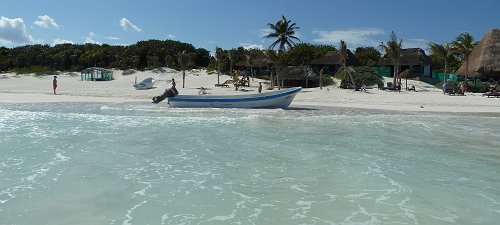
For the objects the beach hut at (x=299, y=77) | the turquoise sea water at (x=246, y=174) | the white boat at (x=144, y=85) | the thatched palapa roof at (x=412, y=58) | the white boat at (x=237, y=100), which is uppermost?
the thatched palapa roof at (x=412, y=58)

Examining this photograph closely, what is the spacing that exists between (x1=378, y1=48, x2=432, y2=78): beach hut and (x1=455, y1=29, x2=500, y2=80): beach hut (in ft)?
12.6

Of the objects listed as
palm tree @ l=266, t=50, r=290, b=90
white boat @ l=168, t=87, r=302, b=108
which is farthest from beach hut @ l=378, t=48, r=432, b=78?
white boat @ l=168, t=87, r=302, b=108

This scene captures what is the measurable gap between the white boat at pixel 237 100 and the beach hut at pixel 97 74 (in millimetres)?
29838

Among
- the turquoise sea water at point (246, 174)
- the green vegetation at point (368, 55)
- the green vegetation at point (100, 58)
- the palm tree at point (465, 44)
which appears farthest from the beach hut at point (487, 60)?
the green vegetation at point (100, 58)

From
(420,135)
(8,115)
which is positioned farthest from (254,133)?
(8,115)

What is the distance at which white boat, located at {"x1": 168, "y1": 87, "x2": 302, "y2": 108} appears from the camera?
2297 cm

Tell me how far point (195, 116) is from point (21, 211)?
13.6 m

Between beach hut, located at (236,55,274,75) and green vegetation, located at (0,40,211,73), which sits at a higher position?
green vegetation, located at (0,40,211,73)

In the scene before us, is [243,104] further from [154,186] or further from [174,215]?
[174,215]

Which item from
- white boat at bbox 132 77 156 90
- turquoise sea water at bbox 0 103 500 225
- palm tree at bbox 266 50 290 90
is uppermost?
palm tree at bbox 266 50 290 90

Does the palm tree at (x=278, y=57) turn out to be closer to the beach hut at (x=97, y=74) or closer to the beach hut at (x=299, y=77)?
the beach hut at (x=299, y=77)

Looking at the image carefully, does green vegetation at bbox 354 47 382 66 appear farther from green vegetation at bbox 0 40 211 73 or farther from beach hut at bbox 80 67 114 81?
beach hut at bbox 80 67 114 81

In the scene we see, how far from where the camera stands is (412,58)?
4566cm

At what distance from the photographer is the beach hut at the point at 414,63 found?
148ft
